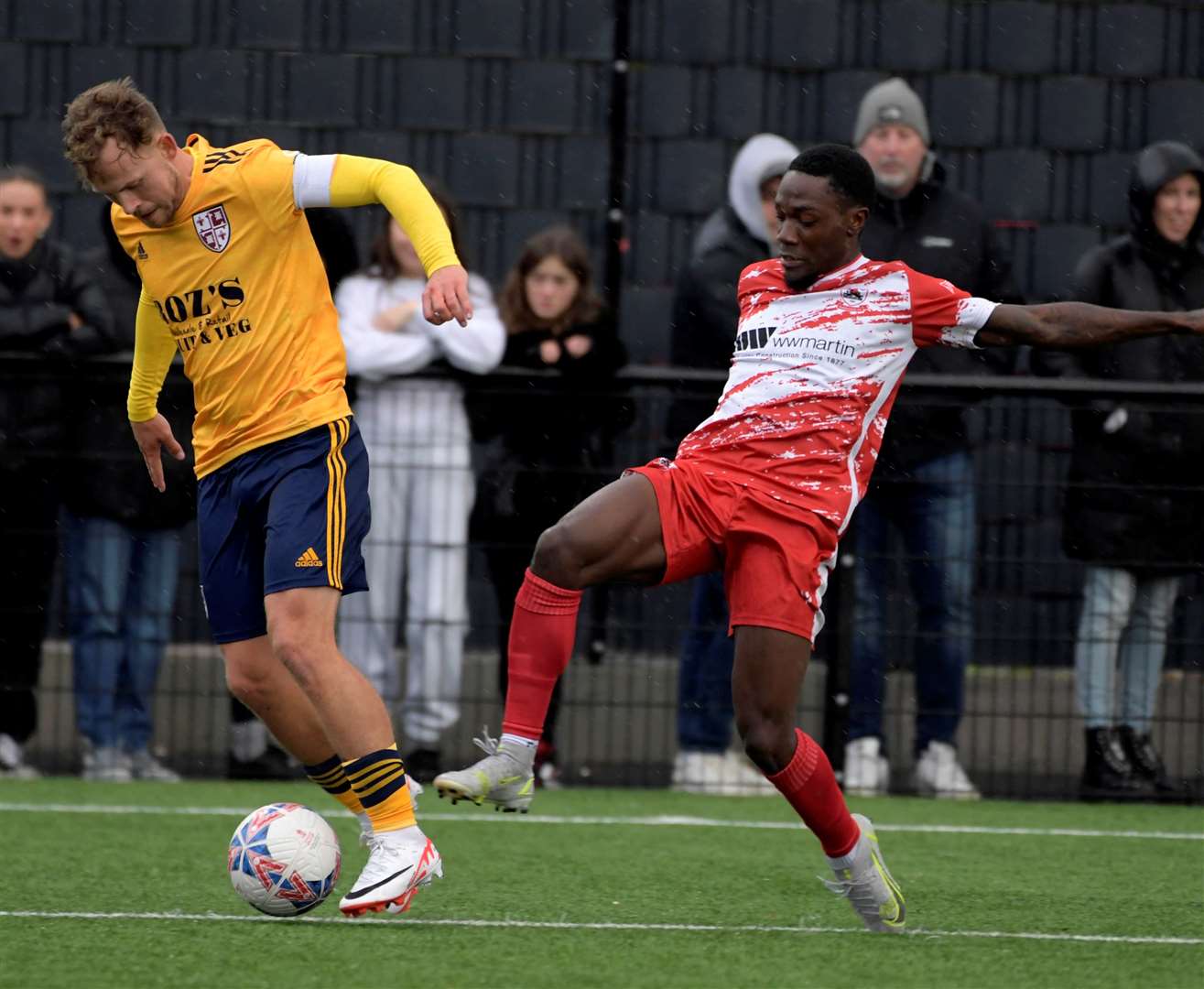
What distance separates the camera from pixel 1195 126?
1118 centimetres

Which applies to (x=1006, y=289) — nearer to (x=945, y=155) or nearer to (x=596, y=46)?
(x=945, y=155)

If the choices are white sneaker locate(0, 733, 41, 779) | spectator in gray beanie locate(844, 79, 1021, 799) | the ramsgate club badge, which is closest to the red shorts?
the ramsgate club badge

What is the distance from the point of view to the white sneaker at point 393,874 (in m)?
5.19

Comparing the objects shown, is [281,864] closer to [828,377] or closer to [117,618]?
[828,377]

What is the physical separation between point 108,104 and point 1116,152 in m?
7.07

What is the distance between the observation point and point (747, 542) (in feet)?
17.7

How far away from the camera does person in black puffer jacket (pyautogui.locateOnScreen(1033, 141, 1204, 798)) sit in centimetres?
824

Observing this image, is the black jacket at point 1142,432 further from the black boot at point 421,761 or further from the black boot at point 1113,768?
the black boot at point 421,761

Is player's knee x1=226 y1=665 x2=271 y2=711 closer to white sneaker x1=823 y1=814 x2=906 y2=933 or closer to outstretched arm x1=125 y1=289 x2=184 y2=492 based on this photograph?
outstretched arm x1=125 y1=289 x2=184 y2=492

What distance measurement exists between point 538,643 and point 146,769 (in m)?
Result: 3.53

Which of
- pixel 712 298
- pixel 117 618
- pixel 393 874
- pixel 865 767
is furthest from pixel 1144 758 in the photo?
pixel 393 874

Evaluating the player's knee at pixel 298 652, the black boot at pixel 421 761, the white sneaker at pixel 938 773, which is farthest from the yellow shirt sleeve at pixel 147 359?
the white sneaker at pixel 938 773

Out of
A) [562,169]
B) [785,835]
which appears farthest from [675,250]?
[785,835]

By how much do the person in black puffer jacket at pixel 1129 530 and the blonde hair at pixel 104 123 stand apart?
4165 mm
